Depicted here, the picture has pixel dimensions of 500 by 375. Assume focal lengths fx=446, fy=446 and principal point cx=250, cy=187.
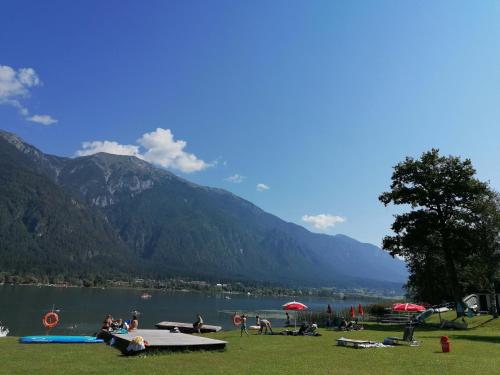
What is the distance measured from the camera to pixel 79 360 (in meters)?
20.3

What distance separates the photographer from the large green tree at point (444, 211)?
45875 millimetres

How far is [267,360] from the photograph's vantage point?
20766 millimetres

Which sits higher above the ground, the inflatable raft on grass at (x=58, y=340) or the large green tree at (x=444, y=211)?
the large green tree at (x=444, y=211)

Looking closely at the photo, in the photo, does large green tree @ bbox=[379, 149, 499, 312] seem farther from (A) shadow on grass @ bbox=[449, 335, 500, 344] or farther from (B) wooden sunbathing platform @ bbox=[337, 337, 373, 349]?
(B) wooden sunbathing platform @ bbox=[337, 337, 373, 349]

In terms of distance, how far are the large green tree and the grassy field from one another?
63.7 feet

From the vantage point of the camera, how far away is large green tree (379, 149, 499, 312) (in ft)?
151

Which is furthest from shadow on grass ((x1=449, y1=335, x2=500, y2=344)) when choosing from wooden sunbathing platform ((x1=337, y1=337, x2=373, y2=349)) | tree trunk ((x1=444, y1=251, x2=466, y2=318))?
tree trunk ((x1=444, y1=251, x2=466, y2=318))

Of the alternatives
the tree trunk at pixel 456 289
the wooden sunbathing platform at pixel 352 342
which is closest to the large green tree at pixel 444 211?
the tree trunk at pixel 456 289

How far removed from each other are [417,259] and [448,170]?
29724 millimetres

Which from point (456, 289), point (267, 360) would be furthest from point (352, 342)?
point (456, 289)

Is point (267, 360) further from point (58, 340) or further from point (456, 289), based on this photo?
point (456, 289)

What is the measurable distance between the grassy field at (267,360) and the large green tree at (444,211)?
19405mm

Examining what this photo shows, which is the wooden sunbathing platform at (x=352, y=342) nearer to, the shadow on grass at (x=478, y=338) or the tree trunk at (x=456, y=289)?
the shadow on grass at (x=478, y=338)

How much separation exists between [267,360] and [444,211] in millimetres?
32893
